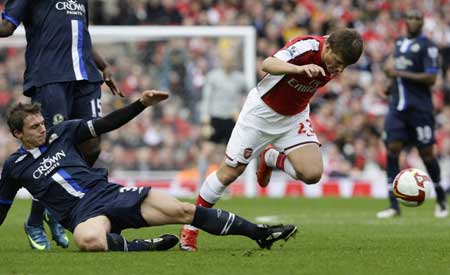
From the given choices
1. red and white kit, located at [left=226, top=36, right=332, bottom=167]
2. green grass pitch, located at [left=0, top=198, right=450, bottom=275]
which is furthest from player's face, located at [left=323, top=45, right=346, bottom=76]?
green grass pitch, located at [left=0, top=198, right=450, bottom=275]

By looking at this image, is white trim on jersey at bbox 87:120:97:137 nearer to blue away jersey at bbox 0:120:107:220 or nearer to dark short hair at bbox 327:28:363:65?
blue away jersey at bbox 0:120:107:220

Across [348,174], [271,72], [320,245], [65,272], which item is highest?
[271,72]

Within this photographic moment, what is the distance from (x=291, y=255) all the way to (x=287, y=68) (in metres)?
1.47

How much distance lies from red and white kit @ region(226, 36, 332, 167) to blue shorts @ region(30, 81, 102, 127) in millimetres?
1297

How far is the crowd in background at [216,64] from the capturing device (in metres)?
19.6

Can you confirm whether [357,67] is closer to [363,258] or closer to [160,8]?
[160,8]

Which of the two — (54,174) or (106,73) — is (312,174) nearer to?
(106,73)

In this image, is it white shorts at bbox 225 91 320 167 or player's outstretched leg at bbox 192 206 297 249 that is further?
white shorts at bbox 225 91 320 167

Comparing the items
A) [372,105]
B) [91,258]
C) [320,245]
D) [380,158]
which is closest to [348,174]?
[380,158]

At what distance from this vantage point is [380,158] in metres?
20.8

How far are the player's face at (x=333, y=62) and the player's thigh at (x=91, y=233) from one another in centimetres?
221

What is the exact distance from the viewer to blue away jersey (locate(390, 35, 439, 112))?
13.3m

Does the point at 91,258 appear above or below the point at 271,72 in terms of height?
below

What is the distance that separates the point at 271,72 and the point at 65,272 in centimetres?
252
